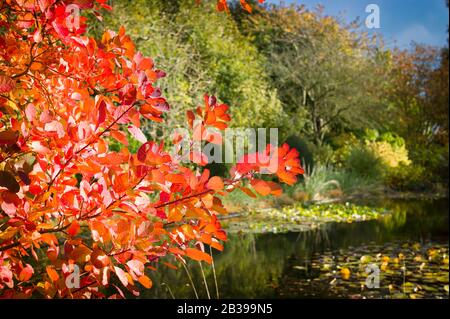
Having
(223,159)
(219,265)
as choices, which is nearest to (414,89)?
(223,159)

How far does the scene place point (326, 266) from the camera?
6027mm

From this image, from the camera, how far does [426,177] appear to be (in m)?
19.4

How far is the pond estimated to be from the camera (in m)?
5.05

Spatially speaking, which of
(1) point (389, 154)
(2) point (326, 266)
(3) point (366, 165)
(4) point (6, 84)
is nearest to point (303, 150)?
(3) point (366, 165)

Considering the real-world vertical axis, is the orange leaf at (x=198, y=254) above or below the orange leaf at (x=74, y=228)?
below

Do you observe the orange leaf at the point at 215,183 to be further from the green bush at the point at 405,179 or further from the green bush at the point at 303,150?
the green bush at the point at 405,179

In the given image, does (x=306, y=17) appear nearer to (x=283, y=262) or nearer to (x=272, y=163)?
(x=283, y=262)

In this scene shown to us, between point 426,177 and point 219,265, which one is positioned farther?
point 426,177

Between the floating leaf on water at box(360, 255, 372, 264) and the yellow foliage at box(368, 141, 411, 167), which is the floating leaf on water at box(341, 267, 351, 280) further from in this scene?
the yellow foliage at box(368, 141, 411, 167)

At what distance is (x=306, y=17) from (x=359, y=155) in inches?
255

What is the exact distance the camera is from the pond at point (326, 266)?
5051 mm

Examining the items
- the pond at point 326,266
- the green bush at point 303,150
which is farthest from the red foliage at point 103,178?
the green bush at point 303,150

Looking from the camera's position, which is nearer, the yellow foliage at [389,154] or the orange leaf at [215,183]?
the orange leaf at [215,183]

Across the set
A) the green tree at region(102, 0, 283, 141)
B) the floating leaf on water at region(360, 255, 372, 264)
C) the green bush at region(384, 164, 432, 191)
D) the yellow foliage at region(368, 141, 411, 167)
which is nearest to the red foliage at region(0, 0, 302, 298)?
the floating leaf on water at region(360, 255, 372, 264)
